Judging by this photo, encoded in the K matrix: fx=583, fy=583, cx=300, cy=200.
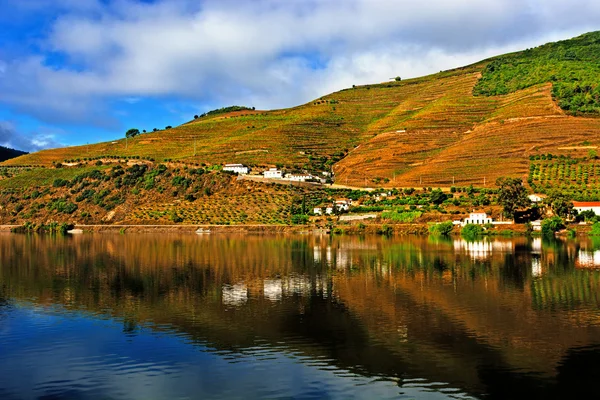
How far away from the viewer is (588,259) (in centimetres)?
5306

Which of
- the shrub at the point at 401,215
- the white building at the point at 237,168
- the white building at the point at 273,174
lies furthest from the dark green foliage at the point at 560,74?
the white building at the point at 237,168

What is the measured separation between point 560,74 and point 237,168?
92.5 meters

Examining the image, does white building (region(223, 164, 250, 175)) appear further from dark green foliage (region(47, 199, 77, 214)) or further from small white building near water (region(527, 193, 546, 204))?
small white building near water (region(527, 193, 546, 204))

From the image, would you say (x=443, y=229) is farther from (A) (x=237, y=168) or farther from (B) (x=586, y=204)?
(A) (x=237, y=168)

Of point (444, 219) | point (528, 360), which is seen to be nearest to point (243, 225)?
point (444, 219)

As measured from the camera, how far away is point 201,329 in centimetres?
2764

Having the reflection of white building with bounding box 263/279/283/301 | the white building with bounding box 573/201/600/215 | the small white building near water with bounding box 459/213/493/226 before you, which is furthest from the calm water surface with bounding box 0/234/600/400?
the white building with bounding box 573/201/600/215

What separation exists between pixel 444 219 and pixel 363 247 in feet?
94.8

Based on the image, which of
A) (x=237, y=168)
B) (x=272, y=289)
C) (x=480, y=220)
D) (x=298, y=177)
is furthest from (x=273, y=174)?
(x=272, y=289)

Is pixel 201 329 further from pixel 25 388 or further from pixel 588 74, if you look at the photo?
pixel 588 74

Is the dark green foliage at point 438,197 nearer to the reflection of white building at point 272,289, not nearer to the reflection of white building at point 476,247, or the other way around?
the reflection of white building at point 476,247

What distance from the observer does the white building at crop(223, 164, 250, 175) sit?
409 feet

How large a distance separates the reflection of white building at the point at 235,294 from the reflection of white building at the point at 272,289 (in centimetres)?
132

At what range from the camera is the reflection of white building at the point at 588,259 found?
48828 millimetres
